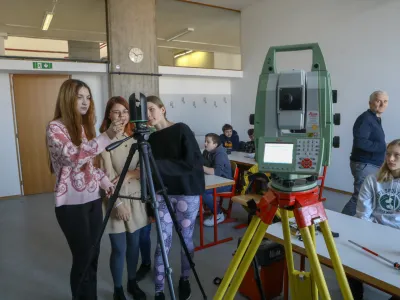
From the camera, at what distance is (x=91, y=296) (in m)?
1.87

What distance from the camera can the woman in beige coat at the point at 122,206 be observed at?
78.1 inches

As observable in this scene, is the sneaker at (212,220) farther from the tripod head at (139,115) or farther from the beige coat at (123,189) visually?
the tripod head at (139,115)

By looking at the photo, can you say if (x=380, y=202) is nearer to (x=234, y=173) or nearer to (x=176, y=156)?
(x=176, y=156)

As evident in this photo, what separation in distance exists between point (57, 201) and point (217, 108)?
6017 millimetres

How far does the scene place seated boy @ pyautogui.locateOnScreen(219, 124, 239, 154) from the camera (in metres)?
5.63

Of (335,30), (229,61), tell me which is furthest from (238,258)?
(229,61)

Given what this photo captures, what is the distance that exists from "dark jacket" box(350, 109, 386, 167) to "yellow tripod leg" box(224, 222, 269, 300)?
264cm

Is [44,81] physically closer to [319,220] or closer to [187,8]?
[187,8]

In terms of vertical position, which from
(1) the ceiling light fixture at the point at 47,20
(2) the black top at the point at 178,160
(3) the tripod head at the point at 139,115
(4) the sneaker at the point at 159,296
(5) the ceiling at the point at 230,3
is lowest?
(4) the sneaker at the point at 159,296

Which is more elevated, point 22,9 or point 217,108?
point 22,9

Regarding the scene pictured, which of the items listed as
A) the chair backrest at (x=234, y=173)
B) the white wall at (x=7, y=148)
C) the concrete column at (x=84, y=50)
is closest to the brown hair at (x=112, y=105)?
the chair backrest at (x=234, y=173)

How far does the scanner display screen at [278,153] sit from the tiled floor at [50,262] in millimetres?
1522

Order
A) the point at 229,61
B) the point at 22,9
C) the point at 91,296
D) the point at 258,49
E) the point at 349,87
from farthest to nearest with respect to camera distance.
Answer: the point at 229,61 → the point at 258,49 → the point at 22,9 → the point at 349,87 → the point at 91,296

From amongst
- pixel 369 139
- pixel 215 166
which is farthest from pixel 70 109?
pixel 369 139
